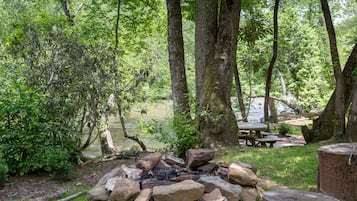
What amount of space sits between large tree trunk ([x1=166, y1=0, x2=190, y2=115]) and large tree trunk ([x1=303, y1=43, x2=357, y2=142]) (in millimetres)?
2828

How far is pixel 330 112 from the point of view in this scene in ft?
20.0

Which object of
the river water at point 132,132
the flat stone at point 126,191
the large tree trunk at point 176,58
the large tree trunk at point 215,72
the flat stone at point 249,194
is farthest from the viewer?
the river water at point 132,132

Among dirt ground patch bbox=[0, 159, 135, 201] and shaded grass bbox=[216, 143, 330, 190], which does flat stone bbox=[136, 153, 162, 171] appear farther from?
dirt ground patch bbox=[0, 159, 135, 201]

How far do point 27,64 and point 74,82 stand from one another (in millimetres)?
968

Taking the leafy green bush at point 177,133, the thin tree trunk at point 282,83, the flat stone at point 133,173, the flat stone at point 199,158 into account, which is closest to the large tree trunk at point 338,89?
the leafy green bush at point 177,133

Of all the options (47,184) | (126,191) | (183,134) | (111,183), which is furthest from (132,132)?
(126,191)

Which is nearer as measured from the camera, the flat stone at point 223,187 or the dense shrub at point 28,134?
the flat stone at point 223,187

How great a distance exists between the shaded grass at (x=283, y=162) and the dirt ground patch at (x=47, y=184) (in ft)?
7.30

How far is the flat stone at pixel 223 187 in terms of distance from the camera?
319cm

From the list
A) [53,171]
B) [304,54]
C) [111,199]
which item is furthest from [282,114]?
[111,199]

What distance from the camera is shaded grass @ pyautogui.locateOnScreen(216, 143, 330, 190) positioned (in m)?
3.95

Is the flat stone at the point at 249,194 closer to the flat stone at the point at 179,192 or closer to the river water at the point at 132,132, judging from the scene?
the flat stone at the point at 179,192

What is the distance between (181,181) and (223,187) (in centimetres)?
45

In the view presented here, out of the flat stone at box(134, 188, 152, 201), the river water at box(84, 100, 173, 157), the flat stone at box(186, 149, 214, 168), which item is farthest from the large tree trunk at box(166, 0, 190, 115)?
the flat stone at box(134, 188, 152, 201)
